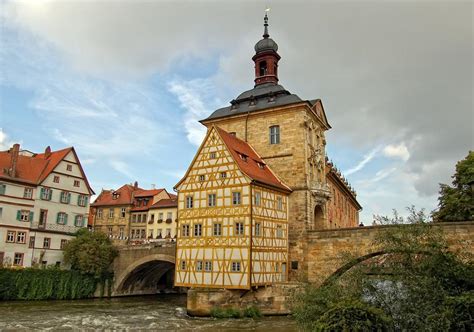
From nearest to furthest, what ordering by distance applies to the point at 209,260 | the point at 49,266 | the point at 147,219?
the point at 209,260, the point at 49,266, the point at 147,219

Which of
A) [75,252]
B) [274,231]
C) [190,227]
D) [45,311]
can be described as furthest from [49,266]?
[274,231]

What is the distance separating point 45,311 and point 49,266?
24.4ft

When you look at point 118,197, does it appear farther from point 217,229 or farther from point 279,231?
point 279,231

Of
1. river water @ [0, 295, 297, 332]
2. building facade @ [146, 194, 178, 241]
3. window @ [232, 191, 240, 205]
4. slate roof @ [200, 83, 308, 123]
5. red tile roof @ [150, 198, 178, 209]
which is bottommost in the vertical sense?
river water @ [0, 295, 297, 332]

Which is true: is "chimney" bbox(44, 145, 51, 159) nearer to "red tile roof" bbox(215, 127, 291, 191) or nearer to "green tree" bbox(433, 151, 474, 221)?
"red tile roof" bbox(215, 127, 291, 191)

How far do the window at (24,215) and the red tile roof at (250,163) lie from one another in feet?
58.7

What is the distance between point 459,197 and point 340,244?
396 inches

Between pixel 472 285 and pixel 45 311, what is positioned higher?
pixel 472 285

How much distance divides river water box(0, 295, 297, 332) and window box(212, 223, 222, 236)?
4.64 metres

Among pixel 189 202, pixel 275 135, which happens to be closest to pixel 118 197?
pixel 189 202

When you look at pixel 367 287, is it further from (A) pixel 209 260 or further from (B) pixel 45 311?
(B) pixel 45 311

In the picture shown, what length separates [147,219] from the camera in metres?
46.7

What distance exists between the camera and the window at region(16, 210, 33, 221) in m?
32.3

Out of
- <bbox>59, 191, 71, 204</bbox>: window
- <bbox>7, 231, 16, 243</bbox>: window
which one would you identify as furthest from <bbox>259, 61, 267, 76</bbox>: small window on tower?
<bbox>7, 231, 16, 243</bbox>: window
